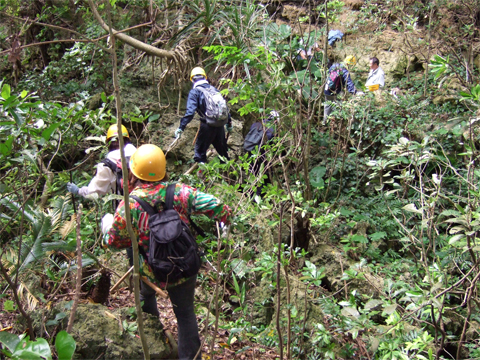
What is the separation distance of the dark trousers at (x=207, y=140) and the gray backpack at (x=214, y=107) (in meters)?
0.22

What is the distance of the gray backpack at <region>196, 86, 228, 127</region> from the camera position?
243 inches

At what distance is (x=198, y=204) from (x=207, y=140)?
11.5ft

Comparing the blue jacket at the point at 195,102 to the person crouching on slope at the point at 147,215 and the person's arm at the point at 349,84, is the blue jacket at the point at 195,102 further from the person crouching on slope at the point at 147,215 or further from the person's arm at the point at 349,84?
the person crouching on slope at the point at 147,215

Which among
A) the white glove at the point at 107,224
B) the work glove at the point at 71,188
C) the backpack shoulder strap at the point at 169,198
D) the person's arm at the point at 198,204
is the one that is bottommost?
the work glove at the point at 71,188

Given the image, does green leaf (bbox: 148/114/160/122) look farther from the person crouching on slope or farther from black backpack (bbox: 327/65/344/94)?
the person crouching on slope

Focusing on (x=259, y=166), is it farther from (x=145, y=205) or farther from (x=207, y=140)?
(x=145, y=205)

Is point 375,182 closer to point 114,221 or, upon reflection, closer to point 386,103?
point 386,103

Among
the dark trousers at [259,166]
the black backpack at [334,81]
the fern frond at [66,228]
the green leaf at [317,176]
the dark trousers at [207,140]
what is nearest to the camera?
the fern frond at [66,228]

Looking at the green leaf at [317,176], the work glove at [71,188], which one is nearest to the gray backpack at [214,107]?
the green leaf at [317,176]

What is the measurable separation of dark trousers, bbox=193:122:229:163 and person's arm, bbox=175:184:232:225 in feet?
11.0

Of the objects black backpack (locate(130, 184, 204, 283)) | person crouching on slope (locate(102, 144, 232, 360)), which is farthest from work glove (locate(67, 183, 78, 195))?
black backpack (locate(130, 184, 204, 283))

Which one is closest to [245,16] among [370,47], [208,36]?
[208,36]

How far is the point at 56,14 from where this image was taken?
30.1ft

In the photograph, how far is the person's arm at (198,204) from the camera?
10.4 ft
